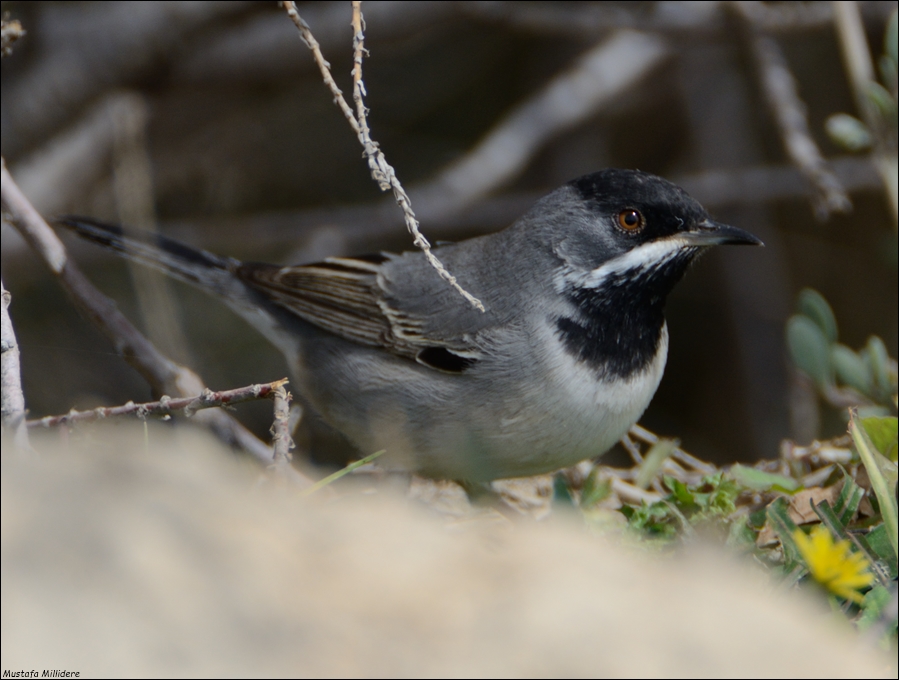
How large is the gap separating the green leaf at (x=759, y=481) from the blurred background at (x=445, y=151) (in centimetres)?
214

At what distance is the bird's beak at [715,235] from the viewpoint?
12.0 ft

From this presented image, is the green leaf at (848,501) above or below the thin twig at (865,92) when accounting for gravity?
below

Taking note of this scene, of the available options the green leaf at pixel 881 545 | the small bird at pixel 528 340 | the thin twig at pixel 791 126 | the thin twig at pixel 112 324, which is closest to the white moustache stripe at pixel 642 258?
the small bird at pixel 528 340

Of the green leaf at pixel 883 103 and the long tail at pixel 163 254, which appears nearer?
the green leaf at pixel 883 103

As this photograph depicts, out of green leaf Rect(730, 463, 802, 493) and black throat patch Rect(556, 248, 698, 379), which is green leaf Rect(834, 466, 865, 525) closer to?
green leaf Rect(730, 463, 802, 493)

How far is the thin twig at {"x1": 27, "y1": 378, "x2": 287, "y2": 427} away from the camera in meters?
2.34

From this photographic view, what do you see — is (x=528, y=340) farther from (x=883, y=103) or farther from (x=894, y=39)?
(x=894, y=39)

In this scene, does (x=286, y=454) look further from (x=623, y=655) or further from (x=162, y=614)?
(x=623, y=655)

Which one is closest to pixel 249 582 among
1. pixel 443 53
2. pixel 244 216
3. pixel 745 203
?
Answer: pixel 745 203

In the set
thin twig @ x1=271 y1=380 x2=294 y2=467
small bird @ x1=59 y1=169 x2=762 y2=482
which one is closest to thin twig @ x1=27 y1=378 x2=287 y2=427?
thin twig @ x1=271 y1=380 x2=294 y2=467

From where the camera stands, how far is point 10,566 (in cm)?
179

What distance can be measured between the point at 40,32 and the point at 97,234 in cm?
241

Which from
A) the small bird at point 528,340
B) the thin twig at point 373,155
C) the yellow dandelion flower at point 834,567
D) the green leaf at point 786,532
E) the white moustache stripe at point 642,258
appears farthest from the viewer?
the white moustache stripe at point 642,258

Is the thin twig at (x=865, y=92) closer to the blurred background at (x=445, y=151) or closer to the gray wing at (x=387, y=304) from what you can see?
the blurred background at (x=445, y=151)
